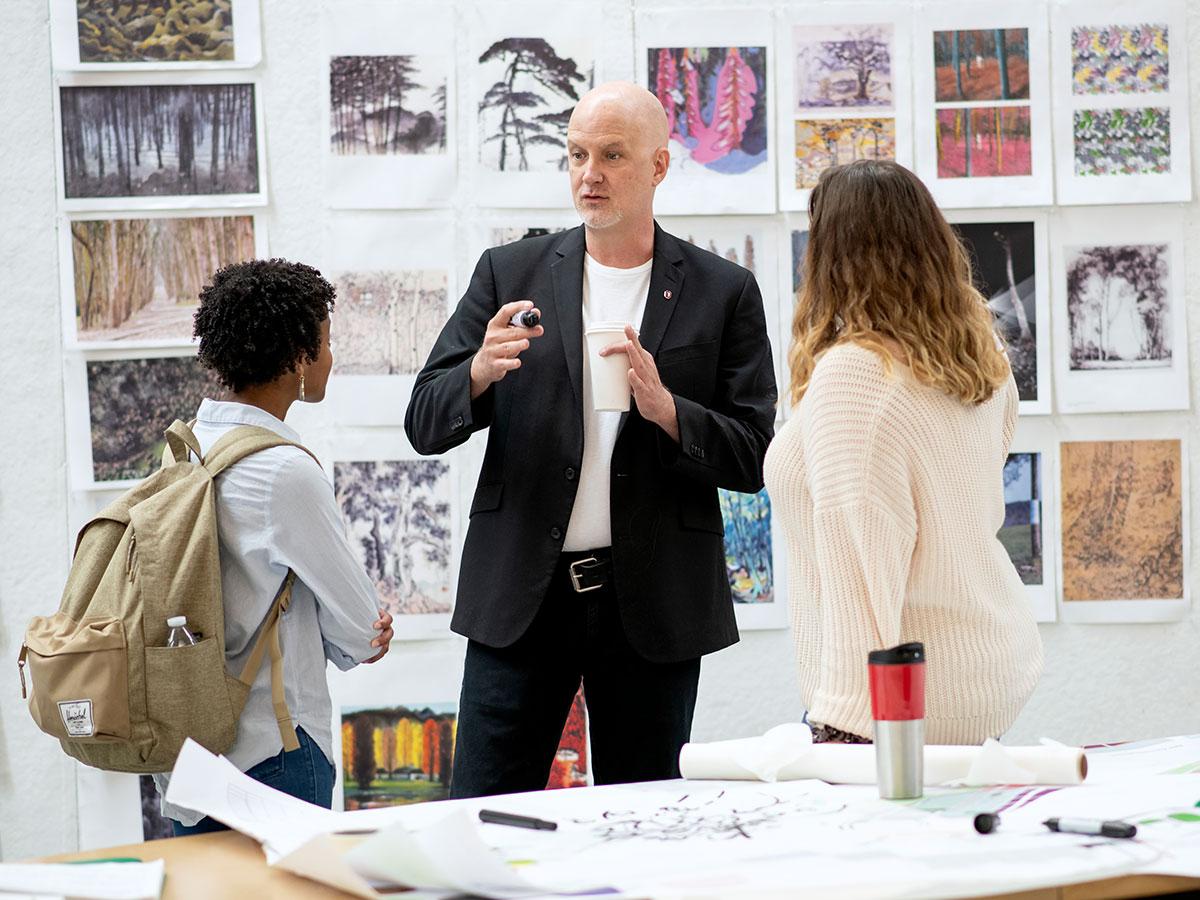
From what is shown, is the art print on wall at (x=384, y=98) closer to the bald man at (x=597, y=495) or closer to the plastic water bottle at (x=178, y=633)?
the bald man at (x=597, y=495)

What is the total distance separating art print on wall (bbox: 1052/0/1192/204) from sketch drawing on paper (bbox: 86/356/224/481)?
7.36 feet

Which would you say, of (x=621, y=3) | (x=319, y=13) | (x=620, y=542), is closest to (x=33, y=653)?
(x=620, y=542)

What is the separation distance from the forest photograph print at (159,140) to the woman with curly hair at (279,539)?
117 cm

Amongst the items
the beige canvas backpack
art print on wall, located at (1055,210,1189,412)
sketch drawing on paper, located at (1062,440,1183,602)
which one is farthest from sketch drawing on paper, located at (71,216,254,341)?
sketch drawing on paper, located at (1062,440,1183,602)

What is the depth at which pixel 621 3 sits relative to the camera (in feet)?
10.8

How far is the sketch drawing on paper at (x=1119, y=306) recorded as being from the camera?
3.37 meters

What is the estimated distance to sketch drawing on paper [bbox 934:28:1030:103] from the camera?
3.33 meters

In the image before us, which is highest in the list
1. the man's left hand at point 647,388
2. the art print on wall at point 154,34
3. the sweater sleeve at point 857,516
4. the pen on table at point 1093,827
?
the art print on wall at point 154,34

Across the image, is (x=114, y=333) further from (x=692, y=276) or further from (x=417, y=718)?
(x=692, y=276)

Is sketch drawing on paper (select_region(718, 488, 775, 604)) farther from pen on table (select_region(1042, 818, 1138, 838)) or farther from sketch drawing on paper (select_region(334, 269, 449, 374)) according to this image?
pen on table (select_region(1042, 818, 1138, 838))

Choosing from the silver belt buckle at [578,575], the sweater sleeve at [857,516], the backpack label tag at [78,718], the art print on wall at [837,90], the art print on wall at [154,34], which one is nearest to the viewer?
the sweater sleeve at [857,516]

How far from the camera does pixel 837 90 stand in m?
3.33

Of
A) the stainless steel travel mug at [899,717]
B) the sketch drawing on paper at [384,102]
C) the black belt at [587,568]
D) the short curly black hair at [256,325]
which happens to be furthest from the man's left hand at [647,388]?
the sketch drawing on paper at [384,102]

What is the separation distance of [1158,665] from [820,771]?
80.5 inches
